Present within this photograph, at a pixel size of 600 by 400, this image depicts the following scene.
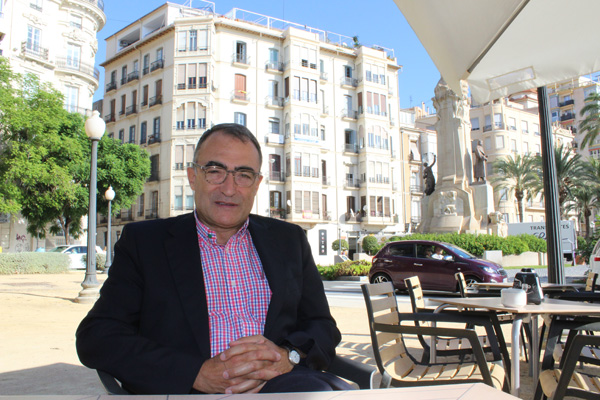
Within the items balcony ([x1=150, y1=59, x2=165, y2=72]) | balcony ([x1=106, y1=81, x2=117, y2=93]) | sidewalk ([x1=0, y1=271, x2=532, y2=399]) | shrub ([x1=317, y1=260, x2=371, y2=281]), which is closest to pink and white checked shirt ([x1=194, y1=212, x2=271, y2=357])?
sidewalk ([x1=0, y1=271, x2=532, y2=399])

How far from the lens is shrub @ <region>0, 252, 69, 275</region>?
23.6m

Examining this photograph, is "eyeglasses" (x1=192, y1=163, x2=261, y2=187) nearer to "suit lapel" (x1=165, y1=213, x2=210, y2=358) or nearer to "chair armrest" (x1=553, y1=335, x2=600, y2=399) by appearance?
"suit lapel" (x1=165, y1=213, x2=210, y2=358)

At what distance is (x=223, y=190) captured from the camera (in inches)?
95.3

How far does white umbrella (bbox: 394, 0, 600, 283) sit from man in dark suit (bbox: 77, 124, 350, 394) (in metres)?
1.83

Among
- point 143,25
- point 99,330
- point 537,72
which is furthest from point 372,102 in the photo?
point 99,330

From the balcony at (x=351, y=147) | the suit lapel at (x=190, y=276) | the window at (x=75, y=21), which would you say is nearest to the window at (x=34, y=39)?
the window at (x=75, y=21)

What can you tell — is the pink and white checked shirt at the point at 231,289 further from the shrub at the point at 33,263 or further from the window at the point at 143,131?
the window at the point at 143,131

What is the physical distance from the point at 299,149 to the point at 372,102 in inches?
409

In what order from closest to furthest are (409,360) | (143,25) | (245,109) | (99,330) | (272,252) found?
1. (99,330)
2. (272,252)
3. (409,360)
4. (245,109)
5. (143,25)

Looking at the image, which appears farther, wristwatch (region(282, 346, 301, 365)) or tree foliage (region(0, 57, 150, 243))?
tree foliage (region(0, 57, 150, 243))

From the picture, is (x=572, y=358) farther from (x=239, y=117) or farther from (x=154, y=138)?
(x=154, y=138)

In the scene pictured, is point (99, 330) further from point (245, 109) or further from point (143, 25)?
point (143, 25)

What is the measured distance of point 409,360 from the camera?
3.26 metres

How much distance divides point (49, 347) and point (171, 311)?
5.04 metres
